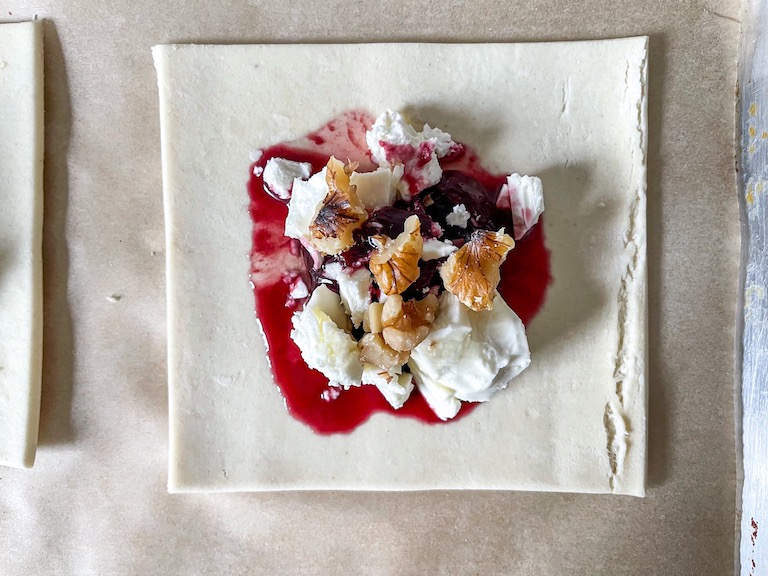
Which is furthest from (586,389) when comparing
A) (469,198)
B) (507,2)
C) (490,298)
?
(507,2)

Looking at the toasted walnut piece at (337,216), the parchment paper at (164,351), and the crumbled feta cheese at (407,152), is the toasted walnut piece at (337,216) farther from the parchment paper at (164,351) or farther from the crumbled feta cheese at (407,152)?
the parchment paper at (164,351)

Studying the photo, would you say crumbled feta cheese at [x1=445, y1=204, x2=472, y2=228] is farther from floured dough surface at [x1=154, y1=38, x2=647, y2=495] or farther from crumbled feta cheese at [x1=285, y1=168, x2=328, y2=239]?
crumbled feta cheese at [x1=285, y1=168, x2=328, y2=239]

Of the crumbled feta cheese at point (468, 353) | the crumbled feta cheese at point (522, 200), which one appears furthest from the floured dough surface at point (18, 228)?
the crumbled feta cheese at point (522, 200)

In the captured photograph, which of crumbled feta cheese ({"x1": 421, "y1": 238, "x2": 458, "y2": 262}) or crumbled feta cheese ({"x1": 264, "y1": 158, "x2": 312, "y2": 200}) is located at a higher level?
crumbled feta cheese ({"x1": 264, "y1": 158, "x2": 312, "y2": 200})

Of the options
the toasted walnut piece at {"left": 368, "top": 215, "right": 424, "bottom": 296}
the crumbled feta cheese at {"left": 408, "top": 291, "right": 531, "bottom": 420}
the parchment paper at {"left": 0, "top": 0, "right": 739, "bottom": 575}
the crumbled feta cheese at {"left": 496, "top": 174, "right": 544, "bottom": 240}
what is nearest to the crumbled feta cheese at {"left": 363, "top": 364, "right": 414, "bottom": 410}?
the crumbled feta cheese at {"left": 408, "top": 291, "right": 531, "bottom": 420}

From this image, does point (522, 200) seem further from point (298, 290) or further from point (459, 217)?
point (298, 290)

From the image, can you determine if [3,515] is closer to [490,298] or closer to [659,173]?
[490,298]
